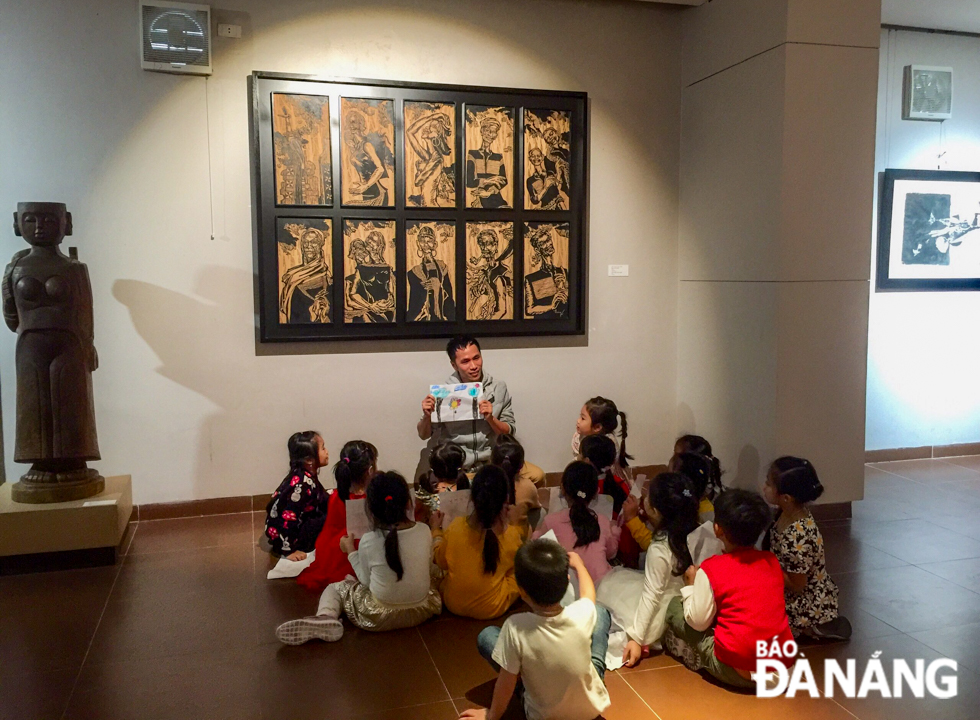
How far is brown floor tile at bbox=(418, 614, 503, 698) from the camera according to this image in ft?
10.2

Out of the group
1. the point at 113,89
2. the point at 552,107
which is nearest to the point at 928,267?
the point at 552,107

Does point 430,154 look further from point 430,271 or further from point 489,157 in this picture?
point 430,271

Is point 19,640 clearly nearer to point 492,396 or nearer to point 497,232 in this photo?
point 492,396

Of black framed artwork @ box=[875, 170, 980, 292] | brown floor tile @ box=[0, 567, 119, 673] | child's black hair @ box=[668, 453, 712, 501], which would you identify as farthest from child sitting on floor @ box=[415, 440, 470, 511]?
black framed artwork @ box=[875, 170, 980, 292]

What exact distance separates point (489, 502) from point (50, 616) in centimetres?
210

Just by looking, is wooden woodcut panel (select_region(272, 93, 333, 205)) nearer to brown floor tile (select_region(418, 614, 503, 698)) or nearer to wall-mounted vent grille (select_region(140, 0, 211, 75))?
wall-mounted vent grille (select_region(140, 0, 211, 75))

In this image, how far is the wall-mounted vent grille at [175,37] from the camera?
15.6ft

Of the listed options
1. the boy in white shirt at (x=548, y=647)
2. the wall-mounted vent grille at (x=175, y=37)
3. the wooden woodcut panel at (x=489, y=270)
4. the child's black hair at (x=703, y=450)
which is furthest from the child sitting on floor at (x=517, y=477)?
the wall-mounted vent grille at (x=175, y=37)

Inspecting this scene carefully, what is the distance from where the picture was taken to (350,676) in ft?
10.3

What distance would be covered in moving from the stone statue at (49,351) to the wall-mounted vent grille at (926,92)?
19.6 feet

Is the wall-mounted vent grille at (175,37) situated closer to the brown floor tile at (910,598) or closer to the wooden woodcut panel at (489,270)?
the wooden woodcut panel at (489,270)

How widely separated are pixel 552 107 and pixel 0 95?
3370 millimetres

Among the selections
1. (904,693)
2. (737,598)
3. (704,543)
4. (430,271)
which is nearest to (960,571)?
(904,693)

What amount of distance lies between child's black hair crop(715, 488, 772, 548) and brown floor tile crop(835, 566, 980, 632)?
1.11m
